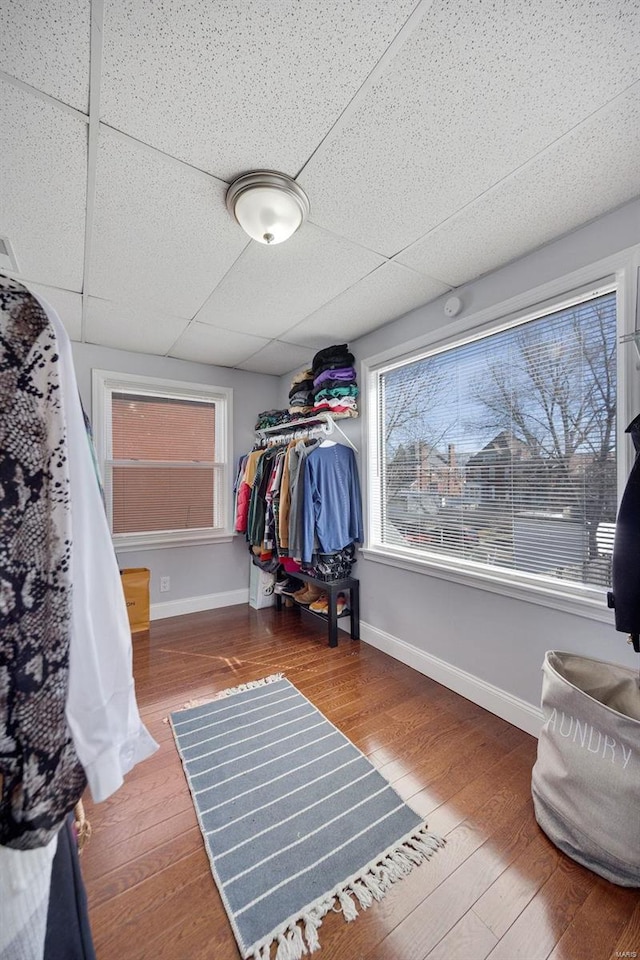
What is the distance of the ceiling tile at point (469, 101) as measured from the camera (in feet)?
2.94

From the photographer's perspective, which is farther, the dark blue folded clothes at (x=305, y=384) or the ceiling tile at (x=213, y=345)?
the dark blue folded clothes at (x=305, y=384)

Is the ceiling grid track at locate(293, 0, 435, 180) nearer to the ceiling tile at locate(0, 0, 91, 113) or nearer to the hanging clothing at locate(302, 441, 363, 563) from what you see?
the ceiling tile at locate(0, 0, 91, 113)

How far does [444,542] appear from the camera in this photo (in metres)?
2.33

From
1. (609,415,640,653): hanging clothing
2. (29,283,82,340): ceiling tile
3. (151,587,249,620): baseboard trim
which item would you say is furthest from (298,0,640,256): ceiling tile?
(151,587,249,620): baseboard trim

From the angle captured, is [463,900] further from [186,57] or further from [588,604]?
[186,57]

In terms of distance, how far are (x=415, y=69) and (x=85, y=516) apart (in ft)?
4.49

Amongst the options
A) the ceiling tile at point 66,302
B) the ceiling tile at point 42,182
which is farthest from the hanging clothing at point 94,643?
the ceiling tile at point 66,302

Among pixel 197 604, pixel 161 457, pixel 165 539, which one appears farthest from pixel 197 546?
pixel 161 457

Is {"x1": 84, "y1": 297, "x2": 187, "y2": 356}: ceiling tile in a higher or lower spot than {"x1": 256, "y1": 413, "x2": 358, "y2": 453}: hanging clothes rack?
higher

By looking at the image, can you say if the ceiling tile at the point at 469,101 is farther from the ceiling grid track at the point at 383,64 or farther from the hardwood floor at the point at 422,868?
the hardwood floor at the point at 422,868

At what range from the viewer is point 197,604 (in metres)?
3.57

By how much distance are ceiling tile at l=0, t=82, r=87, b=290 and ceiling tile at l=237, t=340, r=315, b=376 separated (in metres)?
1.50

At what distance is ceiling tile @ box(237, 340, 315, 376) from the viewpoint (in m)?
3.16

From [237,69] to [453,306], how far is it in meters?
1.53
